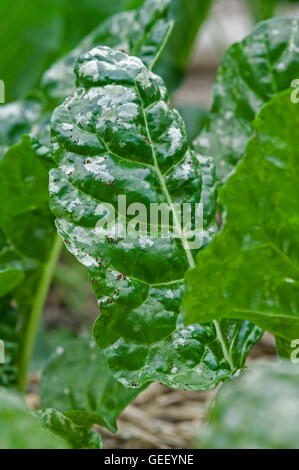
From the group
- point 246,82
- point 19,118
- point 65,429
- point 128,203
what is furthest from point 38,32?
point 65,429

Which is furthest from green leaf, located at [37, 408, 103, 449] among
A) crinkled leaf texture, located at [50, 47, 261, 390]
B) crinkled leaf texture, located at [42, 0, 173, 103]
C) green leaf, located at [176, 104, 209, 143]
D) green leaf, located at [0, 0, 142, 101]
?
green leaf, located at [0, 0, 142, 101]

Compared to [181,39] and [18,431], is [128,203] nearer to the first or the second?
[18,431]

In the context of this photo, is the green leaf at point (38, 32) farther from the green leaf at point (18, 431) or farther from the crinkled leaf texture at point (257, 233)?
the green leaf at point (18, 431)

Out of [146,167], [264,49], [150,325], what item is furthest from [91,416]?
[264,49]

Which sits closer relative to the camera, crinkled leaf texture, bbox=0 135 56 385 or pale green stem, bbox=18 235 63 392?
crinkled leaf texture, bbox=0 135 56 385

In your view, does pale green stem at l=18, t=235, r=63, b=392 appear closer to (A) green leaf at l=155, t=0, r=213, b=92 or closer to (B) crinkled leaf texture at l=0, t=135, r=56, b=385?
(B) crinkled leaf texture at l=0, t=135, r=56, b=385

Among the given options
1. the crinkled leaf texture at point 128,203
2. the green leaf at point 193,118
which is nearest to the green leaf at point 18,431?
the crinkled leaf texture at point 128,203
